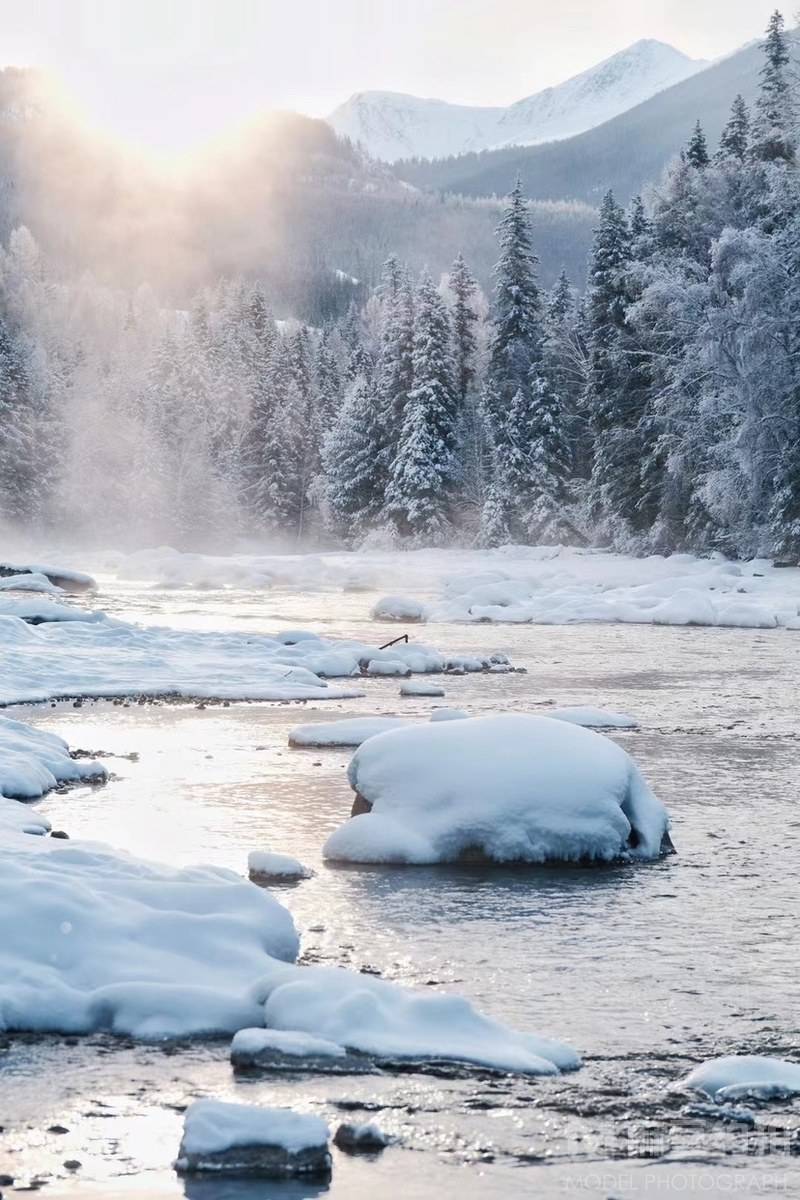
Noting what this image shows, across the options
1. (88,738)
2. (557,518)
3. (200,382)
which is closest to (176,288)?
(200,382)

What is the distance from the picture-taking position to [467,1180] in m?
4.59

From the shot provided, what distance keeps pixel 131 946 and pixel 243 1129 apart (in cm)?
182

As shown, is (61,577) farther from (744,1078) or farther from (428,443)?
(744,1078)

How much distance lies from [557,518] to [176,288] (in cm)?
12497

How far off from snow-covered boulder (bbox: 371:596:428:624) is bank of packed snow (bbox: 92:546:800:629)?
0.7 inches

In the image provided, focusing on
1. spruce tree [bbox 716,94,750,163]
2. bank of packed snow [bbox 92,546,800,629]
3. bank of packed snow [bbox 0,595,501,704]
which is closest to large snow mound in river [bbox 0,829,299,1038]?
bank of packed snow [bbox 0,595,501,704]

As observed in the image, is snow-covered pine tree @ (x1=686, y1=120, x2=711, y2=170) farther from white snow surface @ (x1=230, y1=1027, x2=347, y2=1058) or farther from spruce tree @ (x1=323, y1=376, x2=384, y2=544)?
white snow surface @ (x1=230, y1=1027, x2=347, y2=1058)

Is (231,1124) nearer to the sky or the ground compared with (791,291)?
nearer to the ground

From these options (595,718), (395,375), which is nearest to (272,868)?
(595,718)

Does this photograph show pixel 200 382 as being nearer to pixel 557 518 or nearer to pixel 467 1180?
pixel 557 518

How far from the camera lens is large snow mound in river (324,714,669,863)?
8.70 m

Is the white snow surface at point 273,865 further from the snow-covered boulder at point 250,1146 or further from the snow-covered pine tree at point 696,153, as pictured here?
the snow-covered pine tree at point 696,153

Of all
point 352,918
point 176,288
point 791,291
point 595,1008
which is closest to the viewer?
point 595,1008

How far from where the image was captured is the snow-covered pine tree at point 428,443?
2254 inches
